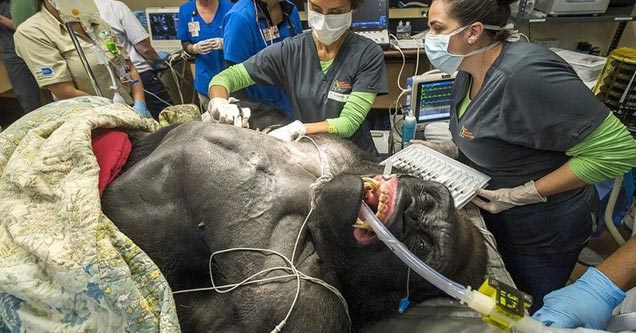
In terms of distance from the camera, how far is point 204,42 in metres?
2.70

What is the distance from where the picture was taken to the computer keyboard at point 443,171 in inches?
48.5

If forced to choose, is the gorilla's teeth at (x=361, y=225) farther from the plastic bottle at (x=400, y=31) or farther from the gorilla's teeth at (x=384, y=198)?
the plastic bottle at (x=400, y=31)

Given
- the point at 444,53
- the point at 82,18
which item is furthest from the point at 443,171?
the point at 82,18

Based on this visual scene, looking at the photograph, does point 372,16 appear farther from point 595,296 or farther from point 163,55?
point 595,296

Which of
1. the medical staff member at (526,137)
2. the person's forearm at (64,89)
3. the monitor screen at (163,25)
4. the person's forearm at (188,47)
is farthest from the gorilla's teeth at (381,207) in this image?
the monitor screen at (163,25)

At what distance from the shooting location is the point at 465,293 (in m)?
0.73

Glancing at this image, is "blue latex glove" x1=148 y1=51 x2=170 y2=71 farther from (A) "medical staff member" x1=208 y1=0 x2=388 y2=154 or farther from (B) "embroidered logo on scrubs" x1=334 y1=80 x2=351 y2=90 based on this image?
(B) "embroidered logo on scrubs" x1=334 y1=80 x2=351 y2=90

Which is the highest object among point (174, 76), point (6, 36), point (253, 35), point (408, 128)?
point (253, 35)

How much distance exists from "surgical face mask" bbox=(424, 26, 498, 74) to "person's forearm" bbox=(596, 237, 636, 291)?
731 mm

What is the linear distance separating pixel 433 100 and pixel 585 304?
4.23ft

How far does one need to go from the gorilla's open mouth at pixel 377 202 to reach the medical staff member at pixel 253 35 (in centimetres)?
122

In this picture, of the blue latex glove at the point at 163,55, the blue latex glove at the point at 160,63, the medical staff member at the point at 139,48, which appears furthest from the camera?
the blue latex glove at the point at 163,55

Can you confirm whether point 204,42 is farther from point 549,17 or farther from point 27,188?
point 549,17

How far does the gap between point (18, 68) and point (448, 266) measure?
3.72m
